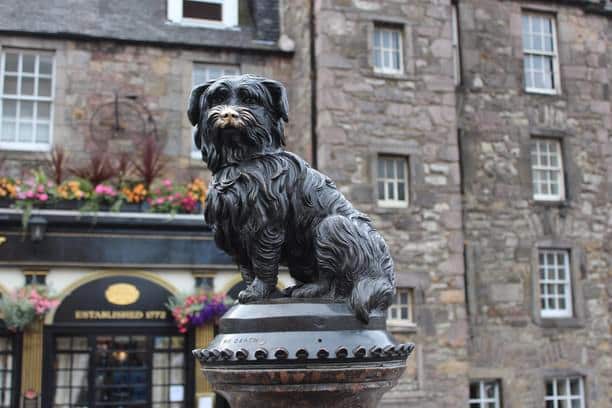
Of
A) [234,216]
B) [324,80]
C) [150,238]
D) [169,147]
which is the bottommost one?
[234,216]

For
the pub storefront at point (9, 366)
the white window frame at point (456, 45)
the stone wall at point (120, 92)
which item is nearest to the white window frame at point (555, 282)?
the white window frame at point (456, 45)

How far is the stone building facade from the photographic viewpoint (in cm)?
1160

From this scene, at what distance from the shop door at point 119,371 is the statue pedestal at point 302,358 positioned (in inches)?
318

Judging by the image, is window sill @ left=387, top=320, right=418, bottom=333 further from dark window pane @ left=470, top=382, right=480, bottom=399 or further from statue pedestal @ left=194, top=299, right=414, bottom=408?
statue pedestal @ left=194, top=299, right=414, bottom=408

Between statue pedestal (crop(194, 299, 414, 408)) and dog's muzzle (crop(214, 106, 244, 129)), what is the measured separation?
797 mm

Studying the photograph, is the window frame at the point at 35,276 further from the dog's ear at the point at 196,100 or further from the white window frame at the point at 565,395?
the white window frame at the point at 565,395

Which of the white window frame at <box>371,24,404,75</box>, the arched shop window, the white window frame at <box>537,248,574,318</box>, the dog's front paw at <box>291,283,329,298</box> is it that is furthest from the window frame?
the white window frame at <box>537,248,574,318</box>

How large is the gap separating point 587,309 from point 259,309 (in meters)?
12.1

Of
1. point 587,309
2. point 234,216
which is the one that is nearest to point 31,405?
point 234,216

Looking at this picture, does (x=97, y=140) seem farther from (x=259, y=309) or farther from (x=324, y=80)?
(x=259, y=309)

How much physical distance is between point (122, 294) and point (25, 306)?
4.75ft

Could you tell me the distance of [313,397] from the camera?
8.95 ft

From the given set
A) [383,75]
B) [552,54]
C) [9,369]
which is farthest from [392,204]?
[9,369]

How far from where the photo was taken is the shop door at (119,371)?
403 inches
